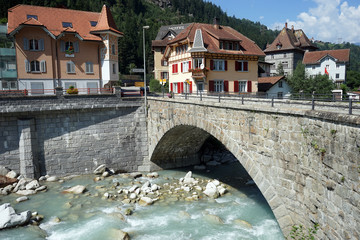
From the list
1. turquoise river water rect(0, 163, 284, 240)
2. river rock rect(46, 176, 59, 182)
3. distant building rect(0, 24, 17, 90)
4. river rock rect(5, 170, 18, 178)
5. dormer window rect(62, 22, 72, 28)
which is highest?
dormer window rect(62, 22, 72, 28)

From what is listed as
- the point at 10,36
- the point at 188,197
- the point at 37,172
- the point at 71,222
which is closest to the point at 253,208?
the point at 188,197

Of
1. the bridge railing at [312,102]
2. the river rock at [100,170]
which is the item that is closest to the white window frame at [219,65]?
the bridge railing at [312,102]

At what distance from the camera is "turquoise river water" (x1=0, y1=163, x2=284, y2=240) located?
15.7m

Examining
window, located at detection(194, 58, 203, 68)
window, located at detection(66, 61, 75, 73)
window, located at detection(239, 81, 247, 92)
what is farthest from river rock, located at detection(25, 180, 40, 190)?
window, located at detection(239, 81, 247, 92)

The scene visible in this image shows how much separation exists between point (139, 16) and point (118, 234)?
11409cm

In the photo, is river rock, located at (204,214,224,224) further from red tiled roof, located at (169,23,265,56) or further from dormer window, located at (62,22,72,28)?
Answer: dormer window, located at (62,22,72,28)

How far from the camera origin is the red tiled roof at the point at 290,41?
65750 mm

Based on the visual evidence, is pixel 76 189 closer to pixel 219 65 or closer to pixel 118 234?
pixel 118 234

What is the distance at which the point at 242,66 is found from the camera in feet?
118

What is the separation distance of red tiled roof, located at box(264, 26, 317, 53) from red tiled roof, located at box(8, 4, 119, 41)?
44125mm

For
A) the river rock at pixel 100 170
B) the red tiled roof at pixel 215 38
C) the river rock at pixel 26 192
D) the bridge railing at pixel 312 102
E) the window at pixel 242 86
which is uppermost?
the red tiled roof at pixel 215 38

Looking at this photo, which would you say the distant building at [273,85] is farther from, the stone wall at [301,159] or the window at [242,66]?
the stone wall at [301,159]

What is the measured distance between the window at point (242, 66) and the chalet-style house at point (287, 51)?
101ft

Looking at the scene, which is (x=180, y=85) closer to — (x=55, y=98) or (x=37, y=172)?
(x=55, y=98)
